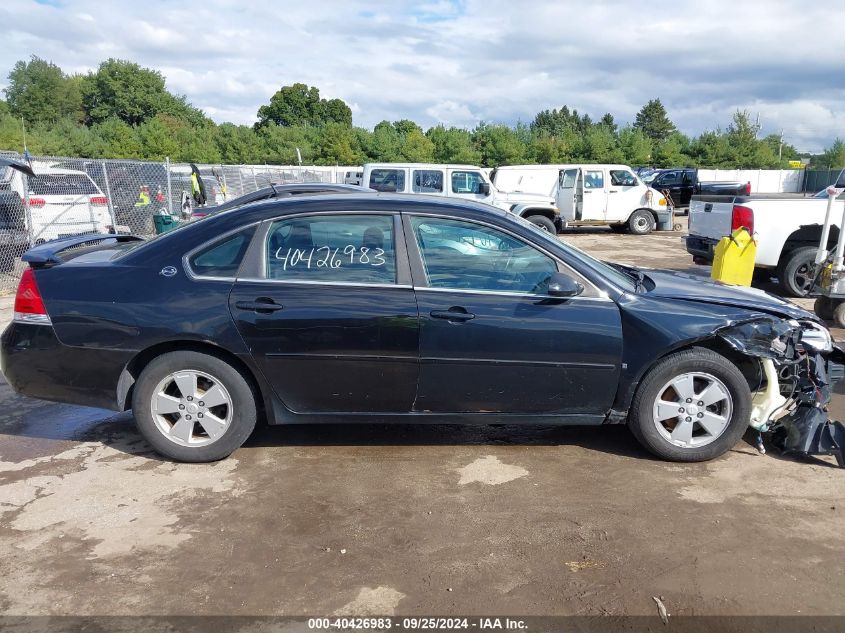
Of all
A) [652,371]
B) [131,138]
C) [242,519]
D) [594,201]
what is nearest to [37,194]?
[242,519]

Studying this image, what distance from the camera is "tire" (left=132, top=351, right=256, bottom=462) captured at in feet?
13.9

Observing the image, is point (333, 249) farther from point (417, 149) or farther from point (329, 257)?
point (417, 149)

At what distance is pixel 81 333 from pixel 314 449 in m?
1.62

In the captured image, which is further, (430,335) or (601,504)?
(430,335)

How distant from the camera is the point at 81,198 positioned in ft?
45.7

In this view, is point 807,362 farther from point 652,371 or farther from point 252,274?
point 252,274

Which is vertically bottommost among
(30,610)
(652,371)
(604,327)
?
(30,610)

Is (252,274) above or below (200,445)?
above

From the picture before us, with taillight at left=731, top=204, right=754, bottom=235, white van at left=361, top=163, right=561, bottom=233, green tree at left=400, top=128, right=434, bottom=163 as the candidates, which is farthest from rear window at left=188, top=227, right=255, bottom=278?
green tree at left=400, top=128, right=434, bottom=163

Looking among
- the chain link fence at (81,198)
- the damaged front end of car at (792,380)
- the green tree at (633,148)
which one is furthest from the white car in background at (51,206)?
the green tree at (633,148)

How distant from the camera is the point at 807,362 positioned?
177 inches

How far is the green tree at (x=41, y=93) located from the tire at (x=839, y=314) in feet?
256

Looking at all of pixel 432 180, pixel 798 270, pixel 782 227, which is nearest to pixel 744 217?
pixel 782 227

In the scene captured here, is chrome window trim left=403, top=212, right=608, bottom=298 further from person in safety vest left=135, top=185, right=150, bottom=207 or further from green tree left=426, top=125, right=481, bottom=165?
green tree left=426, top=125, right=481, bottom=165
